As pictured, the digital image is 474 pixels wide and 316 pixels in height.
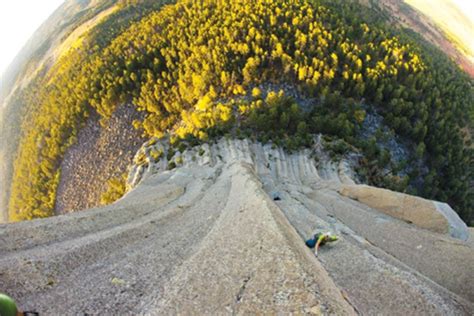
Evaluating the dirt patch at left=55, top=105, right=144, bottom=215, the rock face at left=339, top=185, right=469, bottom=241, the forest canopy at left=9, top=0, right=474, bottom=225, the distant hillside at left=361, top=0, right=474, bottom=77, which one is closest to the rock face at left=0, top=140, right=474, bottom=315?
the rock face at left=339, top=185, right=469, bottom=241

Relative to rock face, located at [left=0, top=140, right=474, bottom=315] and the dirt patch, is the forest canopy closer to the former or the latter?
the dirt patch

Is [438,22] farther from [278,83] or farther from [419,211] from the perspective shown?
[419,211]

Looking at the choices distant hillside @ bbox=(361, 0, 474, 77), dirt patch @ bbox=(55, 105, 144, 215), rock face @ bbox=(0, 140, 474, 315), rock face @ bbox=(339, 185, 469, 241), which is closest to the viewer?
rock face @ bbox=(0, 140, 474, 315)

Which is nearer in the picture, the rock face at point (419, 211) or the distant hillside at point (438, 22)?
the rock face at point (419, 211)

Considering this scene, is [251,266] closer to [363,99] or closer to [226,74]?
[226,74]

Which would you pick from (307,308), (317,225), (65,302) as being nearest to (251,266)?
(307,308)

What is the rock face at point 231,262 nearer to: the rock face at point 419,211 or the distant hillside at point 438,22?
the rock face at point 419,211

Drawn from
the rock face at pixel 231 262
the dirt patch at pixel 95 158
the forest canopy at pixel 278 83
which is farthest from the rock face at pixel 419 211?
the dirt patch at pixel 95 158
